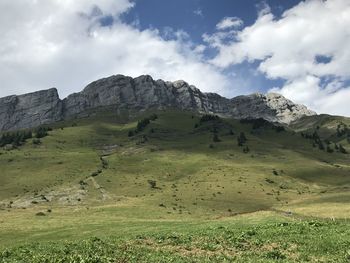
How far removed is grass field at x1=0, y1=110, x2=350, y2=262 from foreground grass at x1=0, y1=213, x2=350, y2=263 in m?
0.07

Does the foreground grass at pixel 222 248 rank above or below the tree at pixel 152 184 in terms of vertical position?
above

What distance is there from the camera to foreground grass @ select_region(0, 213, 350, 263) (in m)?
26.4

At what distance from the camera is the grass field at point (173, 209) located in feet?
97.4

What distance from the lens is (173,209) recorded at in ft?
336

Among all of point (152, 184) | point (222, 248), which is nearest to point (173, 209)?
point (152, 184)

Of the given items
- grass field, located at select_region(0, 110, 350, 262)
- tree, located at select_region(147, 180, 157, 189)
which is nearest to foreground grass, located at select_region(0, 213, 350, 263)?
grass field, located at select_region(0, 110, 350, 262)

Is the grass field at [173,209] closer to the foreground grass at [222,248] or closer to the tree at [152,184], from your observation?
the foreground grass at [222,248]

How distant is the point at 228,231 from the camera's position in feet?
122

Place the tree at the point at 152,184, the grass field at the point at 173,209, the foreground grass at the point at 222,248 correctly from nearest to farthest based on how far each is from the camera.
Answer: the foreground grass at the point at 222,248
the grass field at the point at 173,209
the tree at the point at 152,184

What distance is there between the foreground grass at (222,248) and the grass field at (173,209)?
0.07 metres

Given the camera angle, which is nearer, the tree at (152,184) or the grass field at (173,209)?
the grass field at (173,209)

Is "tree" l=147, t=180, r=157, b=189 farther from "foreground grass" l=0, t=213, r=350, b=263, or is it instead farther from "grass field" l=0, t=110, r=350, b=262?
"foreground grass" l=0, t=213, r=350, b=263

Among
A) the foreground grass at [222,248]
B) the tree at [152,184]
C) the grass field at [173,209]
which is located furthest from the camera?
the tree at [152,184]

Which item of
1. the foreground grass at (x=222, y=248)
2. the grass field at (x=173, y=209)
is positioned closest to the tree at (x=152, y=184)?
the grass field at (x=173, y=209)
